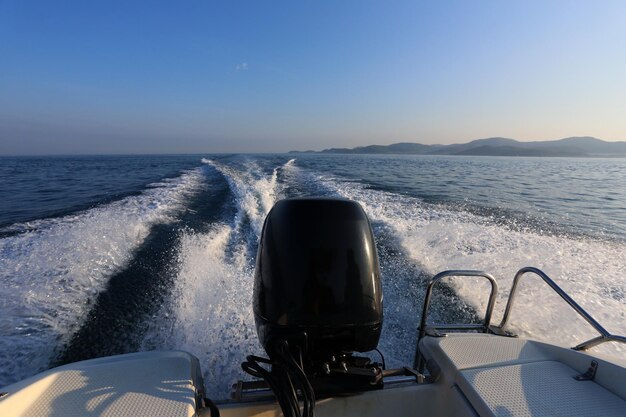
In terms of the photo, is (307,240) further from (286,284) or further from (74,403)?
(74,403)

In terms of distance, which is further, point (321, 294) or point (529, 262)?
point (529, 262)

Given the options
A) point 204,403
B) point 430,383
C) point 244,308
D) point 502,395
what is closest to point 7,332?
point 244,308

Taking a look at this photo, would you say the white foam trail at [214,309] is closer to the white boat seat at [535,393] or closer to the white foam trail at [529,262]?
the white boat seat at [535,393]

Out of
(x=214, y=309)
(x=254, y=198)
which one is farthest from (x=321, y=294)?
(x=254, y=198)

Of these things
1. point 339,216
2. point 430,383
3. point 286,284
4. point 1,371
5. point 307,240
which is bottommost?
point 1,371

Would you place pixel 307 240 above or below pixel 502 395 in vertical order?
above

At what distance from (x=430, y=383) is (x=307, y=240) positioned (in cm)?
94

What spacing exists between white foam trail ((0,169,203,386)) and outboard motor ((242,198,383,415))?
1.95 metres

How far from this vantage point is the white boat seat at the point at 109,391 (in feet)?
4.07

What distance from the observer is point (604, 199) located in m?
10.1

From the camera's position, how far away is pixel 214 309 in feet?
10.4

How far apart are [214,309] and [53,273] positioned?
1.92 m

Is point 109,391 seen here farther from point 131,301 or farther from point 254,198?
point 254,198

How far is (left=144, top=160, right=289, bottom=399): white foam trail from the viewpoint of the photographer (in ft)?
8.21
